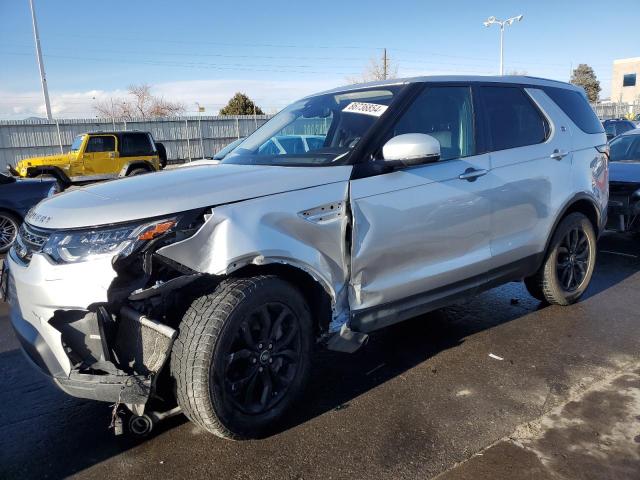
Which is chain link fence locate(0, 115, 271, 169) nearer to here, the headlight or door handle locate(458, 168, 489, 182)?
door handle locate(458, 168, 489, 182)

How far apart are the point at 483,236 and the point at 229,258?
1.97m

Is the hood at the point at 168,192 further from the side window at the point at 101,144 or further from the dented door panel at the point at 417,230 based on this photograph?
the side window at the point at 101,144

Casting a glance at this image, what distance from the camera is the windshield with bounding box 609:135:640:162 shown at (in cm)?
768

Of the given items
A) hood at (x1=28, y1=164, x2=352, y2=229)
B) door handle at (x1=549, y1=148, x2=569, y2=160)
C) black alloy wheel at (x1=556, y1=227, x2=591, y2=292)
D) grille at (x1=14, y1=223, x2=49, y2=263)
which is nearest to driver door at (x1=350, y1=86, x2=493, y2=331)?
hood at (x1=28, y1=164, x2=352, y2=229)

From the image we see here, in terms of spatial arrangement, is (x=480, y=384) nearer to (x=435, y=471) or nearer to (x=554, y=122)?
(x=435, y=471)

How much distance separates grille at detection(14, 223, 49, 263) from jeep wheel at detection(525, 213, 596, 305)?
149 inches

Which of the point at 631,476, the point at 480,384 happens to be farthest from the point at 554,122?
the point at 631,476

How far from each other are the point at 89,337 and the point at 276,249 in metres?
0.97

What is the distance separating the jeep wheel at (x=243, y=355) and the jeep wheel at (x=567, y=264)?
257 cm

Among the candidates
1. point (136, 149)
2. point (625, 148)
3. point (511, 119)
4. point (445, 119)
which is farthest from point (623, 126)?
point (445, 119)

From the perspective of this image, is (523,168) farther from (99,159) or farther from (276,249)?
(99,159)

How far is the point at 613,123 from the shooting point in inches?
826

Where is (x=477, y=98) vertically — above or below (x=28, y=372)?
above

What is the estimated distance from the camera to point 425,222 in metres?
3.26
